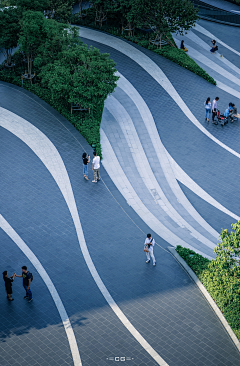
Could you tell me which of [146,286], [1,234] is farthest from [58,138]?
[146,286]

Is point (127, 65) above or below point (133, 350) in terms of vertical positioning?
above

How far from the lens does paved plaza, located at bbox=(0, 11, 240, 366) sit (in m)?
14.6

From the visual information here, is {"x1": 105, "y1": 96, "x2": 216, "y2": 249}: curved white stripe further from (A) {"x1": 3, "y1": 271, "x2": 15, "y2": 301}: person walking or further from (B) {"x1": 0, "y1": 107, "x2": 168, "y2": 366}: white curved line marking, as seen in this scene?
(A) {"x1": 3, "y1": 271, "x2": 15, "y2": 301}: person walking

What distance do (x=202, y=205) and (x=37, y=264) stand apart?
8.93 metres

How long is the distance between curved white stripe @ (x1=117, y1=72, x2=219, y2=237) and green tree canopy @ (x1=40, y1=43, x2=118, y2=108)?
341 cm

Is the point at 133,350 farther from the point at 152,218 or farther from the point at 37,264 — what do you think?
the point at 152,218

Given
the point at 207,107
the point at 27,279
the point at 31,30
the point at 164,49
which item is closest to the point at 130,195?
the point at 27,279

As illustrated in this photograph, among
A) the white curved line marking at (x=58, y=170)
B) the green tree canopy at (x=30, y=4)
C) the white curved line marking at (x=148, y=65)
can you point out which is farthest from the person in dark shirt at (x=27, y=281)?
the green tree canopy at (x=30, y=4)

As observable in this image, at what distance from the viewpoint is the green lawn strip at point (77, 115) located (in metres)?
25.1

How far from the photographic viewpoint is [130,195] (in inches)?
869

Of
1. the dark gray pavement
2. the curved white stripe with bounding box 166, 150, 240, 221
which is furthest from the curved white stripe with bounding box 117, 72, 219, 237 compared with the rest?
the dark gray pavement

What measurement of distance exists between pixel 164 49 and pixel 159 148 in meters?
11.1

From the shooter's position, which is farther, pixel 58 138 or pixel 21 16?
pixel 21 16

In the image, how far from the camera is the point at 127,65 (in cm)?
3275
